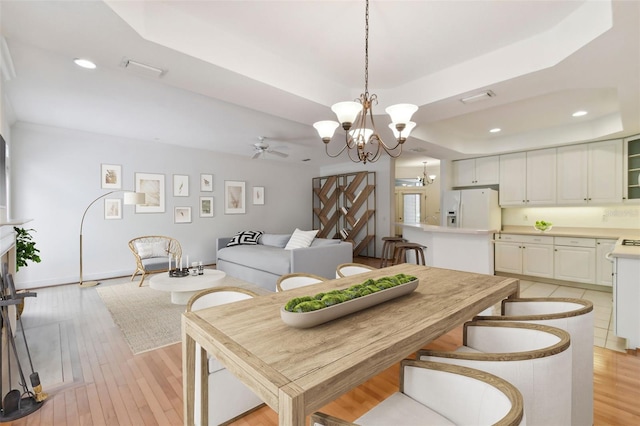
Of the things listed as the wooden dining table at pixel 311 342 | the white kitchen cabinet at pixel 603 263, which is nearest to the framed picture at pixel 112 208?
the wooden dining table at pixel 311 342

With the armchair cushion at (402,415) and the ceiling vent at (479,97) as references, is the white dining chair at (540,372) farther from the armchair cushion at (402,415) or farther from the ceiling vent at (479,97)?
the ceiling vent at (479,97)

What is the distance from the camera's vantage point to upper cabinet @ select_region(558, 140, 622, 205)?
4371mm

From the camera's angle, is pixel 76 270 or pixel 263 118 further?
pixel 76 270

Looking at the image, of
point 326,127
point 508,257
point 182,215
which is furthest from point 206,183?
point 508,257

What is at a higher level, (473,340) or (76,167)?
(76,167)

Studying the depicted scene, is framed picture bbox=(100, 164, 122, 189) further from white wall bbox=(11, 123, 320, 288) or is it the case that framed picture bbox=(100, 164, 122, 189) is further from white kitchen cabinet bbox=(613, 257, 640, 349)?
white kitchen cabinet bbox=(613, 257, 640, 349)

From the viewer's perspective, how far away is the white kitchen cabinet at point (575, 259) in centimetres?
436

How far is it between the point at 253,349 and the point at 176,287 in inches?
117

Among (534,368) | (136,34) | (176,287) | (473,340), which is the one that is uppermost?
(136,34)

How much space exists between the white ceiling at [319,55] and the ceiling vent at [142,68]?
0.18 feet

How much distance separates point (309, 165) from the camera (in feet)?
28.3

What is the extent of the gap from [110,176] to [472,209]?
A: 6905 millimetres

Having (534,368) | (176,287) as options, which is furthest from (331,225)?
(534,368)

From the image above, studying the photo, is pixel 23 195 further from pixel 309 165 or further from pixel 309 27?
pixel 309 165
